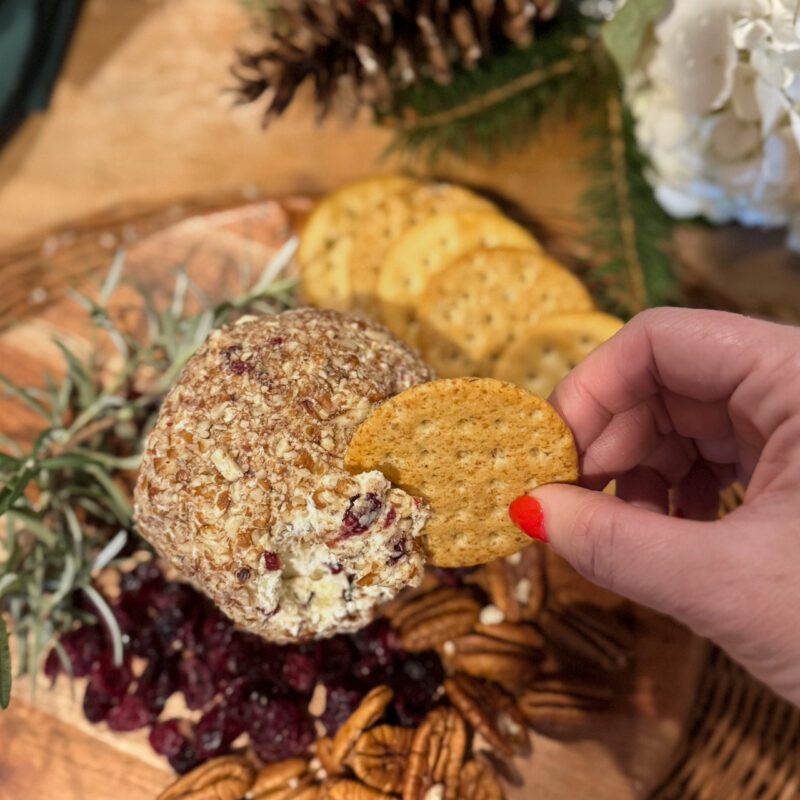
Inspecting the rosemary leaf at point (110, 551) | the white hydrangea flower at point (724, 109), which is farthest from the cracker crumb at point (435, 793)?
the white hydrangea flower at point (724, 109)

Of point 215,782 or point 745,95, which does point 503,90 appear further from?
point 215,782

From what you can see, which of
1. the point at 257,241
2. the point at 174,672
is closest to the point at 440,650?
the point at 174,672

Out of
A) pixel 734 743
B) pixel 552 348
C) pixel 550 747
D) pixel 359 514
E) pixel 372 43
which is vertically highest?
pixel 372 43

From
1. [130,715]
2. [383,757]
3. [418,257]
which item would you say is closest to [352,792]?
[383,757]

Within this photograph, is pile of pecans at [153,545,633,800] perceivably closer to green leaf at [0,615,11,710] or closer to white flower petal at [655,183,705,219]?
green leaf at [0,615,11,710]

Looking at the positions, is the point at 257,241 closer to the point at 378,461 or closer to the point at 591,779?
the point at 378,461

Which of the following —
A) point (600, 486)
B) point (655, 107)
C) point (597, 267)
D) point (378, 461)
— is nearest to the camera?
point (378, 461)
